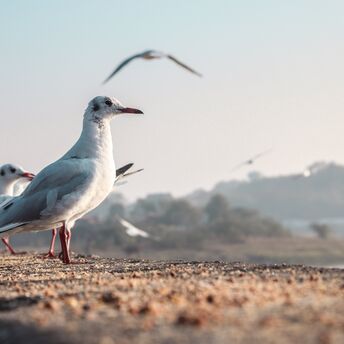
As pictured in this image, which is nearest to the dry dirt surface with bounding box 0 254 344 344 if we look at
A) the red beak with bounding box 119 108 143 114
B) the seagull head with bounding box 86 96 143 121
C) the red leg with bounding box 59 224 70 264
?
→ the red leg with bounding box 59 224 70 264

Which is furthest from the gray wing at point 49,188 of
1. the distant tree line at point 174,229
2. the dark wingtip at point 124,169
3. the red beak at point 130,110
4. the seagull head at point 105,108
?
the distant tree line at point 174,229

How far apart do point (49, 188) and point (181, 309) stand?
19.4 ft

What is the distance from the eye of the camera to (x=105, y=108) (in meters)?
12.9

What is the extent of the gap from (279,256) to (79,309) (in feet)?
281

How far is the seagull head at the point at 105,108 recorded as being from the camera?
41.8 feet

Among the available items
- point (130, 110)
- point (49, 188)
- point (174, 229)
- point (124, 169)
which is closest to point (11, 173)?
point (124, 169)

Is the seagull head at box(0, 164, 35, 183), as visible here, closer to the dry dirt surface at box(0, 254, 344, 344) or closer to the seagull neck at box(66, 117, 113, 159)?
the seagull neck at box(66, 117, 113, 159)

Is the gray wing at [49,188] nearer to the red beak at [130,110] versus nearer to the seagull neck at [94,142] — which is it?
the seagull neck at [94,142]

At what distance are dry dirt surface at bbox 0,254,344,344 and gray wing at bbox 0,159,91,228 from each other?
8.32 feet

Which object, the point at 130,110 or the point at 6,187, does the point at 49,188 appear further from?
the point at 6,187

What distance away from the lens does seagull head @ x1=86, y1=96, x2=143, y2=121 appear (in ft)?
41.8

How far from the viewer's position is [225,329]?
5109 mm

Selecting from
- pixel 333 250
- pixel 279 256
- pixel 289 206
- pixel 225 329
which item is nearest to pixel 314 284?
pixel 225 329

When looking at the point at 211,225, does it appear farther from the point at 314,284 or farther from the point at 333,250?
the point at 314,284
